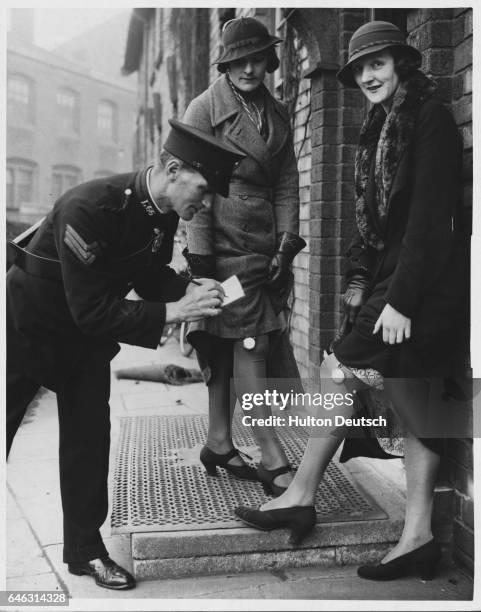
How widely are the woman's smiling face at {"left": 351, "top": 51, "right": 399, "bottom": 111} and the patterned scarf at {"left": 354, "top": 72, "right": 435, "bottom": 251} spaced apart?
5 centimetres

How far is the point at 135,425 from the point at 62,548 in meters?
1.47

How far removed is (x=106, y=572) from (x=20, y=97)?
94.2ft

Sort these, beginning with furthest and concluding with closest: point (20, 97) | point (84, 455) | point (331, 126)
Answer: point (20, 97)
point (331, 126)
point (84, 455)

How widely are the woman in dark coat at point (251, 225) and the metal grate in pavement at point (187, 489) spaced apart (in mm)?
214

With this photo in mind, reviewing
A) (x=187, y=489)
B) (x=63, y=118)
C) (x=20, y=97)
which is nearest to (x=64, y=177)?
(x=63, y=118)

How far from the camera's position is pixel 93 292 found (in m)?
2.65

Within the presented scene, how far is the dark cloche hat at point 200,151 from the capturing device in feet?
8.80

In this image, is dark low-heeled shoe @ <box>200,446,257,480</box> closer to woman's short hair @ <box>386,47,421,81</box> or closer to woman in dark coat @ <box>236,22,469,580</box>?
woman in dark coat @ <box>236,22,469,580</box>

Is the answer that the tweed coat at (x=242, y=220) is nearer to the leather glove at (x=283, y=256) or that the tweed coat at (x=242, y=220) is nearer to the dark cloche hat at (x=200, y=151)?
the leather glove at (x=283, y=256)

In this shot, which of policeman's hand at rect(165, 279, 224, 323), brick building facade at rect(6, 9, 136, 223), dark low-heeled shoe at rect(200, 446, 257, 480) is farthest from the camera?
brick building facade at rect(6, 9, 136, 223)

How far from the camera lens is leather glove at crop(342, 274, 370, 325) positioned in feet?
9.74

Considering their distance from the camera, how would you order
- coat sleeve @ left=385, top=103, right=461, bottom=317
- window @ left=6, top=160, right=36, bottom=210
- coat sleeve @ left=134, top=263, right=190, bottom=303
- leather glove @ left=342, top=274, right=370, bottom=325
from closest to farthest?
coat sleeve @ left=385, top=103, right=461, bottom=317 → leather glove @ left=342, top=274, right=370, bottom=325 → coat sleeve @ left=134, top=263, right=190, bottom=303 → window @ left=6, top=160, right=36, bottom=210

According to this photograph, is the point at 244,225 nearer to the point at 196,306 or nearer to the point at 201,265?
the point at 201,265

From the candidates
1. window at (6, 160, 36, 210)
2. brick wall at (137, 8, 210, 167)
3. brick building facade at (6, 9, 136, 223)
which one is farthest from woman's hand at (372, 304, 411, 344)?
window at (6, 160, 36, 210)
